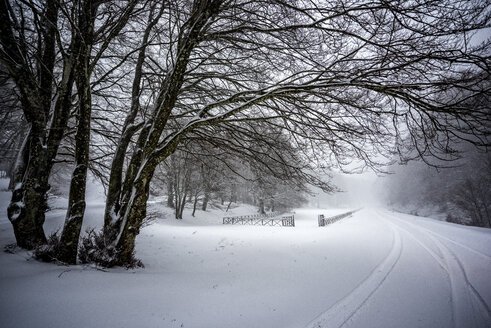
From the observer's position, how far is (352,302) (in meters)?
3.66

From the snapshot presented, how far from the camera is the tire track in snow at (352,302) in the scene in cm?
304

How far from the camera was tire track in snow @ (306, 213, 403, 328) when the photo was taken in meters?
3.04

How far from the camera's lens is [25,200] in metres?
4.17

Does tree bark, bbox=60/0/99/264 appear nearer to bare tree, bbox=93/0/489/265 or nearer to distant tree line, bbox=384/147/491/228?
bare tree, bbox=93/0/489/265

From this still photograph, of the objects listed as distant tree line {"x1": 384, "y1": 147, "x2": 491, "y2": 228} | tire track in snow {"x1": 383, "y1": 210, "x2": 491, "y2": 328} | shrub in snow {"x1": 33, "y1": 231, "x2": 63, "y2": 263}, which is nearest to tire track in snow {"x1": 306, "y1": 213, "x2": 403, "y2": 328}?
tire track in snow {"x1": 383, "y1": 210, "x2": 491, "y2": 328}

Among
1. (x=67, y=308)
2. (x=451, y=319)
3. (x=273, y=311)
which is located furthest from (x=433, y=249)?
(x=67, y=308)

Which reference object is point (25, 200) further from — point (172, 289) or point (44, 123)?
point (172, 289)

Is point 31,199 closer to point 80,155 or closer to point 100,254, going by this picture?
point 80,155

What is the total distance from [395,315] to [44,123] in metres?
8.26

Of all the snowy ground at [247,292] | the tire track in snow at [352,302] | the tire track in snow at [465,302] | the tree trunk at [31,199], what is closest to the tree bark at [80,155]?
the snowy ground at [247,292]

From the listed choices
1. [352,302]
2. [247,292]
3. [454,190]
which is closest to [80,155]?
[247,292]

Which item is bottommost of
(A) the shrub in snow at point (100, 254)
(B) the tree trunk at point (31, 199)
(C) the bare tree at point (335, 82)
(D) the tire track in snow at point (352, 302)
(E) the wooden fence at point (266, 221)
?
(E) the wooden fence at point (266, 221)

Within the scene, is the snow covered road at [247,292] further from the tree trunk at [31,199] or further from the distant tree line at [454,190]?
the distant tree line at [454,190]

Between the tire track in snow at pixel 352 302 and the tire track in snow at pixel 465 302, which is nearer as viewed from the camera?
the tire track in snow at pixel 352 302
